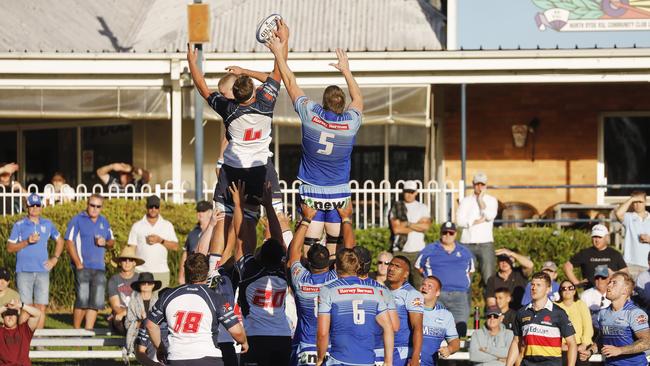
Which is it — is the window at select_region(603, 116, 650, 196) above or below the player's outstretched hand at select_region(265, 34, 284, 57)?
below

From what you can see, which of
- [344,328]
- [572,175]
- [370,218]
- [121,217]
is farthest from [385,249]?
[344,328]

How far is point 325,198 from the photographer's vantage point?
13.2 meters

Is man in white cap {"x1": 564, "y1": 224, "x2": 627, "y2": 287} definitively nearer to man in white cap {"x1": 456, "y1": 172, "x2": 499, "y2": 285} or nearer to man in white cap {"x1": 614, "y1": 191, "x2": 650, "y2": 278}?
man in white cap {"x1": 614, "y1": 191, "x2": 650, "y2": 278}

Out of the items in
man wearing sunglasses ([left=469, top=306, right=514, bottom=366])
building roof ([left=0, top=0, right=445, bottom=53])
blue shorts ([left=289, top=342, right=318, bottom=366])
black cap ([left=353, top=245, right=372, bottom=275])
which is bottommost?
man wearing sunglasses ([left=469, top=306, right=514, bottom=366])

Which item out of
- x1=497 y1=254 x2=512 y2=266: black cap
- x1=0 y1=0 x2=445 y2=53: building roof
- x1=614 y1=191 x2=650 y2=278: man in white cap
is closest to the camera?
x1=497 y1=254 x2=512 y2=266: black cap

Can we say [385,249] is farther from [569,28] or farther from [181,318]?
[181,318]

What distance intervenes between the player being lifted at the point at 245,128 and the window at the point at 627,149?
1271 centimetres

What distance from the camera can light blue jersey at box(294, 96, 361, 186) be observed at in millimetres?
12906

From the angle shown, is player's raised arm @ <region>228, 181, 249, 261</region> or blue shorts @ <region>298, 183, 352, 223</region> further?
player's raised arm @ <region>228, 181, 249, 261</region>

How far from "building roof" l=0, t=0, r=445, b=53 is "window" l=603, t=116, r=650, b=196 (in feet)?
12.3

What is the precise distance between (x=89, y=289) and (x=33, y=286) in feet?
2.47

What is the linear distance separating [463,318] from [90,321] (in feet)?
16.5

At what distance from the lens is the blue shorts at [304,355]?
40.0 feet

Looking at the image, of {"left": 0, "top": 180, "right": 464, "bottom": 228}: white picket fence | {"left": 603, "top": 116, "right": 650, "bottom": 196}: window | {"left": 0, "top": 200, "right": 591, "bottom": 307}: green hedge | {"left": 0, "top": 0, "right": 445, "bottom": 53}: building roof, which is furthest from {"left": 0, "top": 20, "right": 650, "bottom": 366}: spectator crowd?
{"left": 0, "top": 0, "right": 445, "bottom": 53}: building roof
